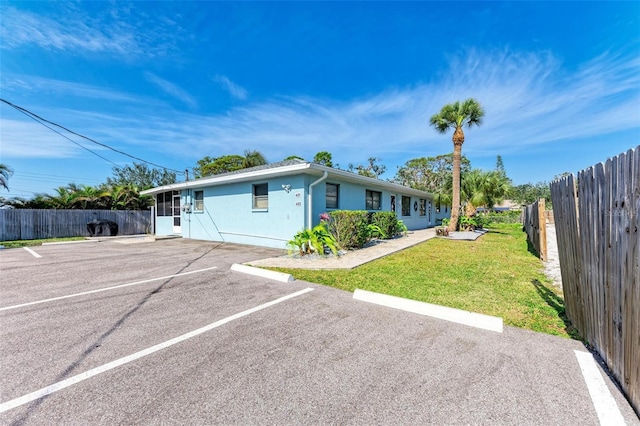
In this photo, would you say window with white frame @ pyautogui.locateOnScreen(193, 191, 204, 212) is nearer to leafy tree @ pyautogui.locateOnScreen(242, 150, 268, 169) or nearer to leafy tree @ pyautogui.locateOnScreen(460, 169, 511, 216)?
leafy tree @ pyautogui.locateOnScreen(460, 169, 511, 216)

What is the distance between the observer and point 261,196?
1082cm

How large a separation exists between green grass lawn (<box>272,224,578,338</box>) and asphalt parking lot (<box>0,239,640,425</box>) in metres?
0.71

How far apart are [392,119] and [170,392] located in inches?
812

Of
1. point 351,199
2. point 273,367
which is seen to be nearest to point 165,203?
point 351,199

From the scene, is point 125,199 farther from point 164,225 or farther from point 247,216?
point 247,216

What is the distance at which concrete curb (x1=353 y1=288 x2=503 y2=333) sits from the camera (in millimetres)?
3221

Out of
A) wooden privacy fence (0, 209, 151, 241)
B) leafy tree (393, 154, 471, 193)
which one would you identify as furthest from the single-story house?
leafy tree (393, 154, 471, 193)

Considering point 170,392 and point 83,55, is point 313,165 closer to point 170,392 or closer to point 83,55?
point 170,392

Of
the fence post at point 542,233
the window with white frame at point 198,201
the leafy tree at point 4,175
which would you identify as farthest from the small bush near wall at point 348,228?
the leafy tree at point 4,175

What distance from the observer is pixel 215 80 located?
1473 centimetres

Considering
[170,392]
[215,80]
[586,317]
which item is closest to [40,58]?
[215,80]

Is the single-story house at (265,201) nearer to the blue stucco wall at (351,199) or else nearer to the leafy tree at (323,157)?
the blue stucco wall at (351,199)

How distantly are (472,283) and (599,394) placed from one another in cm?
324

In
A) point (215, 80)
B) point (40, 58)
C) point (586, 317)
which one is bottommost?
point (586, 317)
